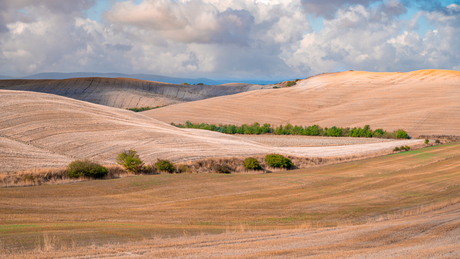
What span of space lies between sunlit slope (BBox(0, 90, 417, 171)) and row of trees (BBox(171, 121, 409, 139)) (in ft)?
51.4

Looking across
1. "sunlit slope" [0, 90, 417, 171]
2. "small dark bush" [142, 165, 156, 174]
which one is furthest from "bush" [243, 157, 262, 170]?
"small dark bush" [142, 165, 156, 174]

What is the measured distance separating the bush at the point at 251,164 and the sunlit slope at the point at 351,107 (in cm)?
3768

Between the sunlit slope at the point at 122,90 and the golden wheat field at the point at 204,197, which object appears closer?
the golden wheat field at the point at 204,197

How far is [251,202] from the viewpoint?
17.8m

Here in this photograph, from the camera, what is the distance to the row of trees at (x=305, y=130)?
59906 mm

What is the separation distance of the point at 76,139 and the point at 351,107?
62715 mm

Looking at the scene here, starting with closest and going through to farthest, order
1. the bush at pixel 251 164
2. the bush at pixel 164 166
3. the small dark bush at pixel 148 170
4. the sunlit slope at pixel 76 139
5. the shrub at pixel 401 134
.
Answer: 1. the small dark bush at pixel 148 170
2. the bush at pixel 164 166
3. the sunlit slope at pixel 76 139
4. the bush at pixel 251 164
5. the shrub at pixel 401 134

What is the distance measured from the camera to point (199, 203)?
17578mm

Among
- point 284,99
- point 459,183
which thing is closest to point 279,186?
point 459,183

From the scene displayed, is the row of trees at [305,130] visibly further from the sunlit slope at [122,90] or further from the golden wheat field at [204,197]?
the sunlit slope at [122,90]

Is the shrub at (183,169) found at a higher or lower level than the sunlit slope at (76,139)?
lower

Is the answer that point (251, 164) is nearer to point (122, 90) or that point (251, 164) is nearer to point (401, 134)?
point (401, 134)

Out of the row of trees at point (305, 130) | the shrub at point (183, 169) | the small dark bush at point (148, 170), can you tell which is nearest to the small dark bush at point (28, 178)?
the small dark bush at point (148, 170)

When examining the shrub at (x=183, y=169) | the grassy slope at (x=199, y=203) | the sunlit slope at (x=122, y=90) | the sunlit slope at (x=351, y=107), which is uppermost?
the sunlit slope at (x=122, y=90)
